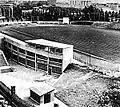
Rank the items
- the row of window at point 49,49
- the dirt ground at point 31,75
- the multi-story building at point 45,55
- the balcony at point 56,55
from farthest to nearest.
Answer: the row of window at point 49,49
the multi-story building at point 45,55
the balcony at point 56,55
the dirt ground at point 31,75

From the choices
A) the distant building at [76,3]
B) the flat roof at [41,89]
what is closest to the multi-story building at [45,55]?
the flat roof at [41,89]

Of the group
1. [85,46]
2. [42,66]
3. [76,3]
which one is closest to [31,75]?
[42,66]

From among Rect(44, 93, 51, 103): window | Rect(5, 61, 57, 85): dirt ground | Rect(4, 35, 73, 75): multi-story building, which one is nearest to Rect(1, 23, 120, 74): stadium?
Rect(4, 35, 73, 75): multi-story building

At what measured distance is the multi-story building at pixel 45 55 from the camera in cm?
2079

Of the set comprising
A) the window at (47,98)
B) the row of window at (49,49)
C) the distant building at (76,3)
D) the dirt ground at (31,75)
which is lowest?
the dirt ground at (31,75)

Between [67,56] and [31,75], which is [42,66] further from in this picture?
[67,56]

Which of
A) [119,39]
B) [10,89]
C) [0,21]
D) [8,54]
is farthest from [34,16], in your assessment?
[10,89]

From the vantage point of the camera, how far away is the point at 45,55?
21.7m

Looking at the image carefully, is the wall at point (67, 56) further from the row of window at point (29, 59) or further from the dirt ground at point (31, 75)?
the dirt ground at point (31, 75)

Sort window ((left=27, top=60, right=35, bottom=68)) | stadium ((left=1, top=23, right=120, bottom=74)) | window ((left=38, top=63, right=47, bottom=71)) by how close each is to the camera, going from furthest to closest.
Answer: window ((left=27, top=60, right=35, bottom=68)) < window ((left=38, top=63, right=47, bottom=71)) < stadium ((left=1, top=23, right=120, bottom=74))

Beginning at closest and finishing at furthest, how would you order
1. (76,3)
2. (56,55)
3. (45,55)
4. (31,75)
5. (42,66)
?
(56,55) < (31,75) < (45,55) < (42,66) < (76,3)

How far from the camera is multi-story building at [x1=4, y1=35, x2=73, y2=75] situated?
2079cm

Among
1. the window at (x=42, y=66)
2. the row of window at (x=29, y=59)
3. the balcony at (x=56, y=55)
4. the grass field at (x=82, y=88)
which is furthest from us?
the window at (x=42, y=66)

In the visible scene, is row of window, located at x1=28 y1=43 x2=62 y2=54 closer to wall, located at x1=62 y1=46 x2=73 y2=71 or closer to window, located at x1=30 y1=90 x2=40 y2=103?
wall, located at x1=62 y1=46 x2=73 y2=71
